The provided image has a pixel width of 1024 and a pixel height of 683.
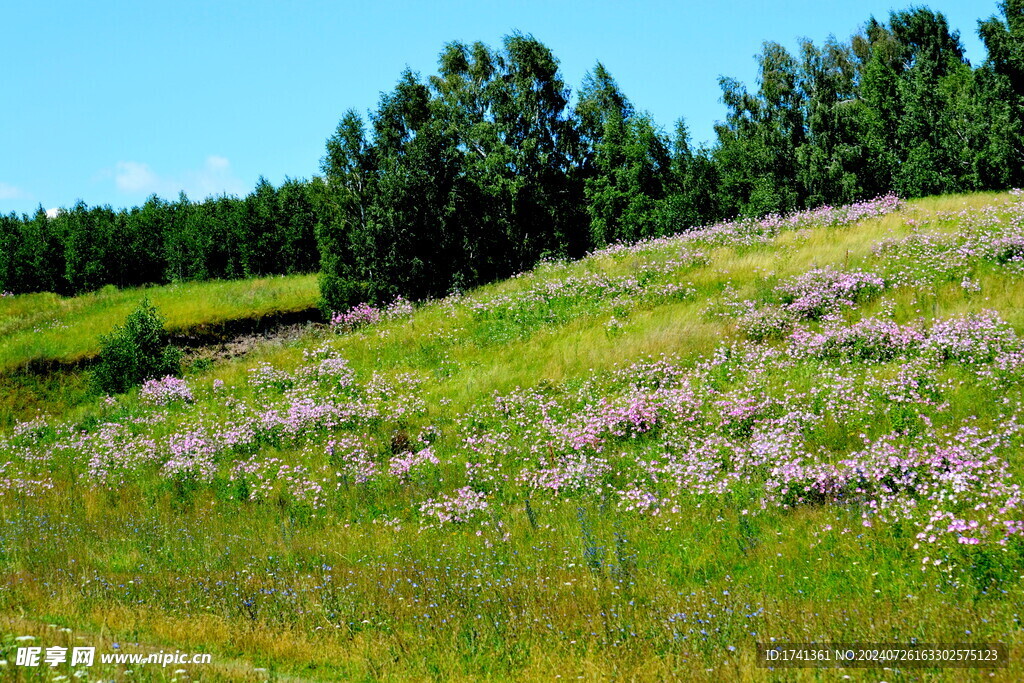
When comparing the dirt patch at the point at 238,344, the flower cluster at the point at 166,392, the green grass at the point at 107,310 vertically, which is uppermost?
the green grass at the point at 107,310

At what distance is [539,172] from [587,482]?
30.2 meters

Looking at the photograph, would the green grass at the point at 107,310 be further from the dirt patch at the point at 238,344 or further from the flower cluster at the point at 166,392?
the flower cluster at the point at 166,392

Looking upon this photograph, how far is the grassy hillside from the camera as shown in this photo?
22.5ft

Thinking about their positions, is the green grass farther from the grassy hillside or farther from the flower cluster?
the grassy hillside

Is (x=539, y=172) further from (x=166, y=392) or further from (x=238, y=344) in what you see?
(x=166, y=392)

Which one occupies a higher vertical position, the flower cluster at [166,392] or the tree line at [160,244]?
the tree line at [160,244]

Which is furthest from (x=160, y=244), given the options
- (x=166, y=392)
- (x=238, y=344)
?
(x=166, y=392)

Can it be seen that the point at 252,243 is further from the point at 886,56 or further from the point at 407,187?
the point at 886,56

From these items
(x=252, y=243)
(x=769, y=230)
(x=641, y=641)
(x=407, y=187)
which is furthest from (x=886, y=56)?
(x=641, y=641)

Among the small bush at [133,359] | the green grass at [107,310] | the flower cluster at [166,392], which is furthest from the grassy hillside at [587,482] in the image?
the green grass at [107,310]

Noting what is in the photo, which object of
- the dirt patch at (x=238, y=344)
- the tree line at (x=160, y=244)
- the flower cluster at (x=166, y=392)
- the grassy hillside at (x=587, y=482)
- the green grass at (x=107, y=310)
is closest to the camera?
the grassy hillside at (x=587, y=482)

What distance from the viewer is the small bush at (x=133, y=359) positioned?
2250cm

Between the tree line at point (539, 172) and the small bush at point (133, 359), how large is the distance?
1069 centimetres

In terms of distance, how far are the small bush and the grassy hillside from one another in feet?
4.93
